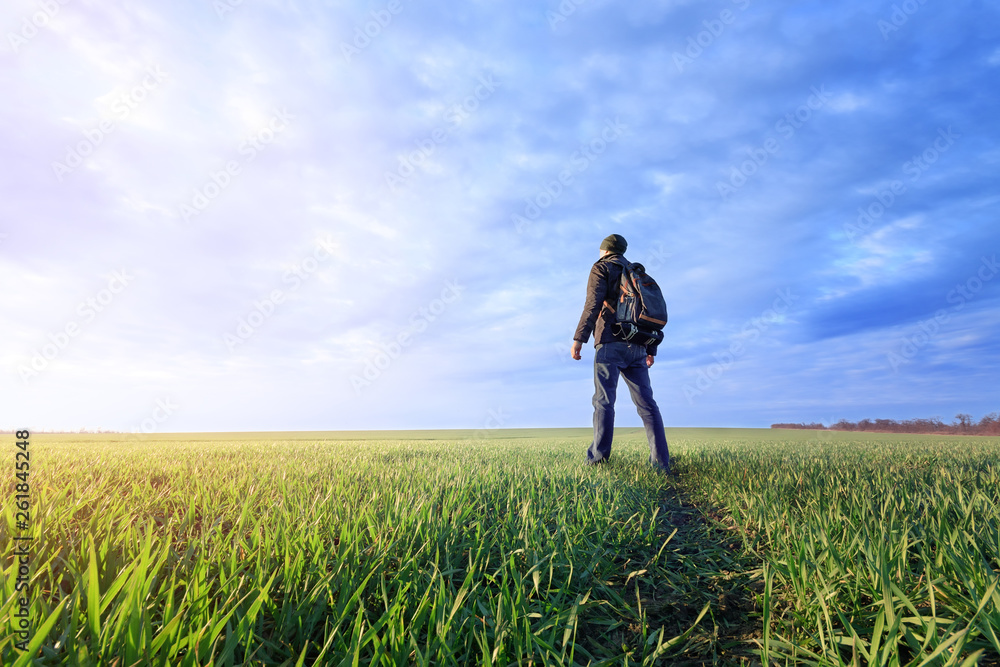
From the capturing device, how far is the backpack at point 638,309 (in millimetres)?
6125

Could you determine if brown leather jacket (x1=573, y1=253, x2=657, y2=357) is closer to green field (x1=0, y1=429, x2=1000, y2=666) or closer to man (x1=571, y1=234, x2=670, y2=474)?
man (x1=571, y1=234, x2=670, y2=474)

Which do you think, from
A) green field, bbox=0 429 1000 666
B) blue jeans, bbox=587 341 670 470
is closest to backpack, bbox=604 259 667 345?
blue jeans, bbox=587 341 670 470

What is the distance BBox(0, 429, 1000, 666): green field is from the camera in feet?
5.57

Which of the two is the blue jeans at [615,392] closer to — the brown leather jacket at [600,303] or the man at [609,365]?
the man at [609,365]

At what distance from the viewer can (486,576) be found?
96.5 inches

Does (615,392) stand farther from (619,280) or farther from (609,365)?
(619,280)

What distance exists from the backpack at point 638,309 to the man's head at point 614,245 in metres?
0.23

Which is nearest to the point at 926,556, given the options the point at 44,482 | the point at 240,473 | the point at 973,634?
the point at 973,634

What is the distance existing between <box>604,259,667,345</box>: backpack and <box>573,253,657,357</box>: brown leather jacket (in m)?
0.07

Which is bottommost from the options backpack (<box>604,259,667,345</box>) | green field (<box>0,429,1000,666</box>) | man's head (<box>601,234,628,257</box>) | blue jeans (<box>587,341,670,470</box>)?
green field (<box>0,429,1000,666</box>)

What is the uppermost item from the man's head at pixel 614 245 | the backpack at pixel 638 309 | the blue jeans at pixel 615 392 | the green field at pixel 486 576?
the man's head at pixel 614 245

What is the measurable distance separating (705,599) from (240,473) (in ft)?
13.9

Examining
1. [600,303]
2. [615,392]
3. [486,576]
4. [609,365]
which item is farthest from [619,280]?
[486,576]

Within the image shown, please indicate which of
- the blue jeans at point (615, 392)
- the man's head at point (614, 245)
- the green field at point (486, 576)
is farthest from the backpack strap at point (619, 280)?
the green field at point (486, 576)
